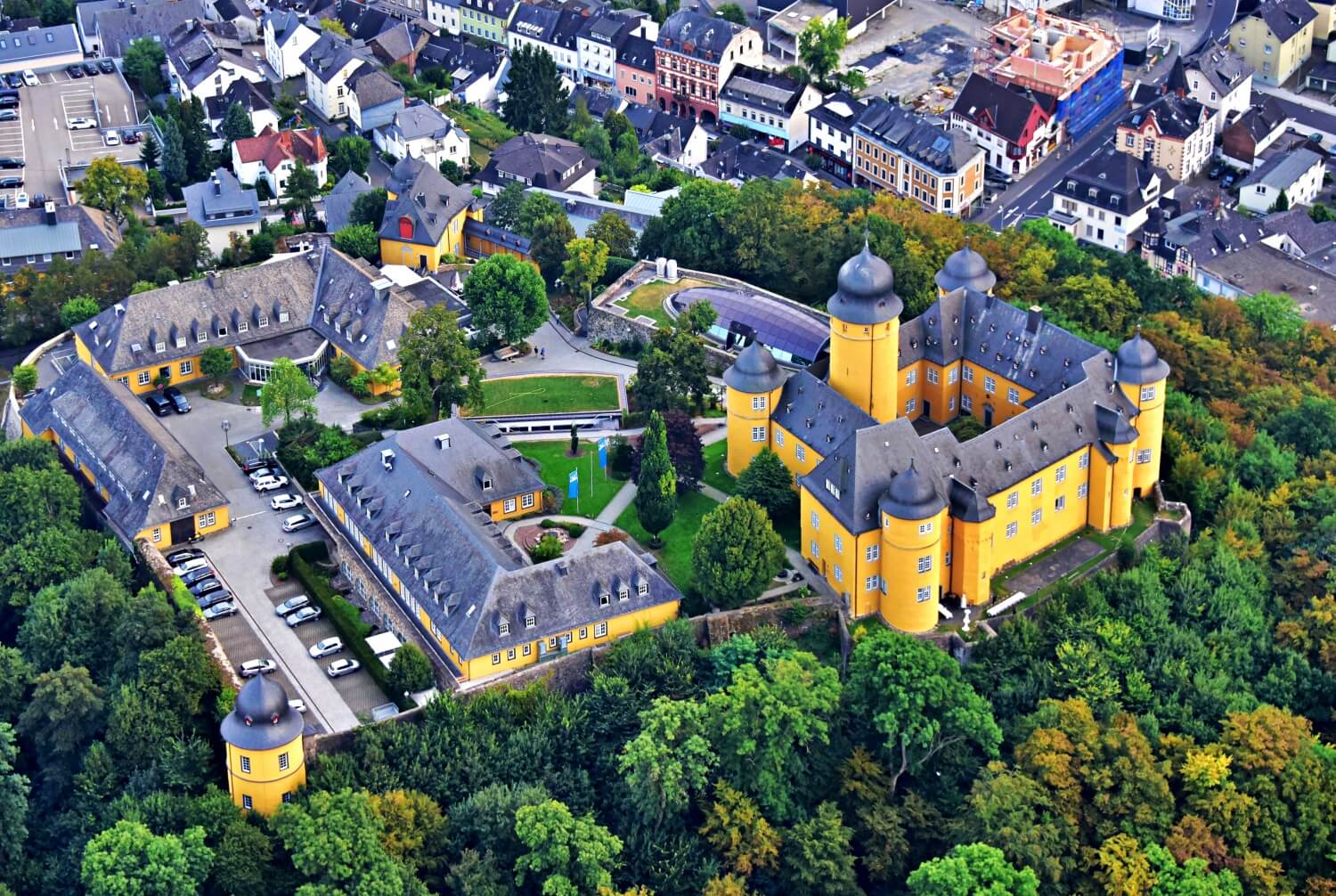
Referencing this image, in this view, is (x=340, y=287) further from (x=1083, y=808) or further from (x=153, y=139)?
(x=1083, y=808)

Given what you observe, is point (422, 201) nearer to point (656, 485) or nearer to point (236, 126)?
point (236, 126)

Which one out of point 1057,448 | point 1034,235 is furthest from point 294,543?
point 1034,235

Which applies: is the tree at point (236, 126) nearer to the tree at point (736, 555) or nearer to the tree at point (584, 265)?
the tree at point (584, 265)

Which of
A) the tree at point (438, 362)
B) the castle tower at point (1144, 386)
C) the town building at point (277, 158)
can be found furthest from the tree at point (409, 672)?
the town building at point (277, 158)

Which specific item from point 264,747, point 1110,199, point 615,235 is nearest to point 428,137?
point 615,235

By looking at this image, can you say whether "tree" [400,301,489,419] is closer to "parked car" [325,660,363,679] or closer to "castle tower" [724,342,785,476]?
"castle tower" [724,342,785,476]

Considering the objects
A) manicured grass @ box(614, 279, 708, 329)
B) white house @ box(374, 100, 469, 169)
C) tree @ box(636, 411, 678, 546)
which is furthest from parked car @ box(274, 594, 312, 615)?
white house @ box(374, 100, 469, 169)
